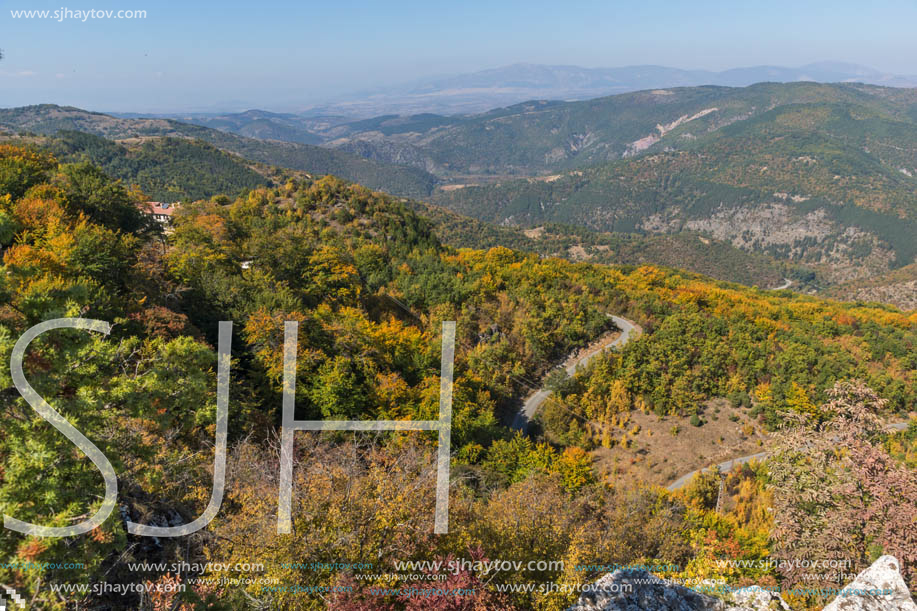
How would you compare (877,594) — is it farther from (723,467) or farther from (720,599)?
(723,467)

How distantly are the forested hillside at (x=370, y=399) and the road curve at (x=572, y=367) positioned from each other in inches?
66.2

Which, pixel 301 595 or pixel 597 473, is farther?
pixel 597 473

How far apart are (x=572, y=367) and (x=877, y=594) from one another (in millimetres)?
39684

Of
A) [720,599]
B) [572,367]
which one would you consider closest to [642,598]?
[720,599]

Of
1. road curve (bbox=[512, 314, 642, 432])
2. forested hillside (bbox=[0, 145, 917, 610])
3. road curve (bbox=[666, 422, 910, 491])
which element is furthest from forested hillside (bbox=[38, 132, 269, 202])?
road curve (bbox=[666, 422, 910, 491])

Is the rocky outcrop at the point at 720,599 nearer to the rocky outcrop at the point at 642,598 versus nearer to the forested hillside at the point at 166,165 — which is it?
the rocky outcrop at the point at 642,598

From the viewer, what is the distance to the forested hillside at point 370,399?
9133 mm

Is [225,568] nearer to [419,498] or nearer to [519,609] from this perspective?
[419,498]

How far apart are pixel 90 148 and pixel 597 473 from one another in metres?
179

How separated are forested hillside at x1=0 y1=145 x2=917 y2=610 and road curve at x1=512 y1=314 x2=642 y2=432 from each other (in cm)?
168

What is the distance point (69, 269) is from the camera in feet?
65.0

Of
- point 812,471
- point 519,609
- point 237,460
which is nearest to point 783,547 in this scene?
point 812,471

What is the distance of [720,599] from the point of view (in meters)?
8.41

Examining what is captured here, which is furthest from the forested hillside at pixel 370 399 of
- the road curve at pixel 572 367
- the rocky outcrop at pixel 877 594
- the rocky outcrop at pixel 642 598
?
the rocky outcrop at pixel 877 594
